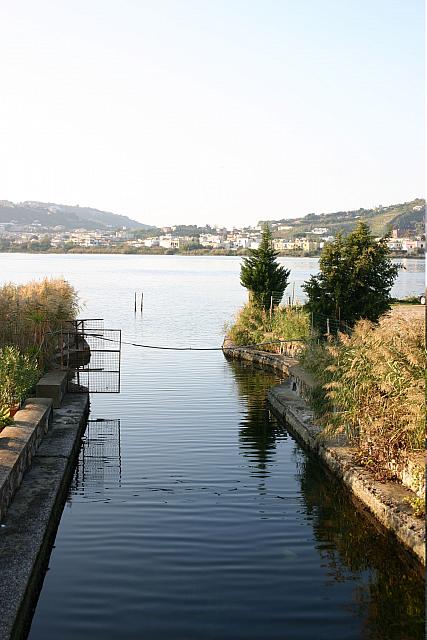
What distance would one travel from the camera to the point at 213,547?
8844 mm

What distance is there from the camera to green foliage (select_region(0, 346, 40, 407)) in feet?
41.9

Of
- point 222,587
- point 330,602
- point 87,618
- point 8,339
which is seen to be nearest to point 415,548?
point 330,602

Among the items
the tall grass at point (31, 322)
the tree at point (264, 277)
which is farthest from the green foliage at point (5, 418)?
the tree at point (264, 277)

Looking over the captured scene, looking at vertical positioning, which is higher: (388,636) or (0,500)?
(0,500)

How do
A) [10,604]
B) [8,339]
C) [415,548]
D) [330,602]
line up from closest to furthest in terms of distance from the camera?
[10,604], [330,602], [415,548], [8,339]

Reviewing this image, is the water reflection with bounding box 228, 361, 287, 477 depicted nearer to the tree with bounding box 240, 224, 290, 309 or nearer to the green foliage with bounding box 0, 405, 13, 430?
the green foliage with bounding box 0, 405, 13, 430

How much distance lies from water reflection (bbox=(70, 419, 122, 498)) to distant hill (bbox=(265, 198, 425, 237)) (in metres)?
81.2

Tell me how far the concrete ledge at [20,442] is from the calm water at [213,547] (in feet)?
2.57

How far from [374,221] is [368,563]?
13576 centimetres

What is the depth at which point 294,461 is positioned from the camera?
507 inches

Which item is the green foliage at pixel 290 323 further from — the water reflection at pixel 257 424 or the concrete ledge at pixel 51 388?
the concrete ledge at pixel 51 388

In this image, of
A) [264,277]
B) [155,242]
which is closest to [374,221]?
[155,242]

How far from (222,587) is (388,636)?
1692 millimetres

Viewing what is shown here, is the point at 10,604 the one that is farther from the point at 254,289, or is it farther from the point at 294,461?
the point at 254,289
